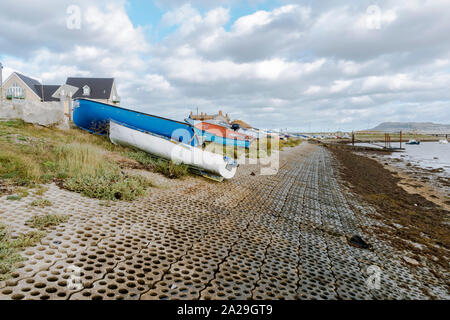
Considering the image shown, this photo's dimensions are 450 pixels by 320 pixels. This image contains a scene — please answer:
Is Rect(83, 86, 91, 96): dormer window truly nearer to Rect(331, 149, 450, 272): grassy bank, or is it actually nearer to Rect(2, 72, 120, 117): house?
Rect(2, 72, 120, 117): house

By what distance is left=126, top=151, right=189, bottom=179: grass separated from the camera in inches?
335

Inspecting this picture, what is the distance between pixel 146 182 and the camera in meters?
6.88

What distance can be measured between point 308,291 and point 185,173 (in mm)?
6361

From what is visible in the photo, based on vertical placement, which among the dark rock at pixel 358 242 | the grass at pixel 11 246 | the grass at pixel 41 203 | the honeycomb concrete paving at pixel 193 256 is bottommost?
the dark rock at pixel 358 242

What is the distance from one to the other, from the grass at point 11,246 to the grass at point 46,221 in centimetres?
26

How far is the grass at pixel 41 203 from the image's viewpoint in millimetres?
4297

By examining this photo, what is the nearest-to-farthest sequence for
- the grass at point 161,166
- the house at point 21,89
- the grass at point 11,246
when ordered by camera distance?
the grass at point 11,246 → the grass at point 161,166 → the house at point 21,89

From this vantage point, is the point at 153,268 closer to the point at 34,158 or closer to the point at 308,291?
the point at 308,291

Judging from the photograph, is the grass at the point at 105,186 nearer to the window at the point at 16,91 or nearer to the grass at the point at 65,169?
the grass at the point at 65,169

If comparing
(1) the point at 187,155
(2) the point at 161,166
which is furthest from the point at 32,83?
(1) the point at 187,155

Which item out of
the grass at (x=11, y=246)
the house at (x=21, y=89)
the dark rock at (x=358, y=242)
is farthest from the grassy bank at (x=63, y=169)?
the house at (x=21, y=89)

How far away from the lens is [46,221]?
12.5ft
